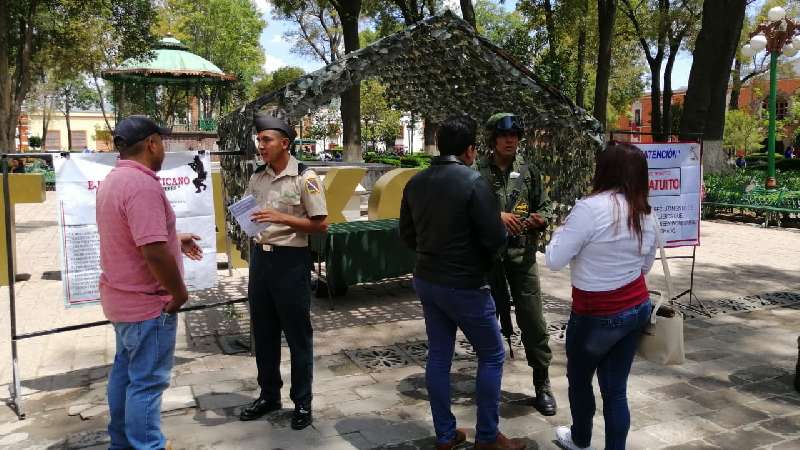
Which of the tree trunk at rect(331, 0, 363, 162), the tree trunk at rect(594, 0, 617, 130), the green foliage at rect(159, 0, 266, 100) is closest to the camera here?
the tree trunk at rect(331, 0, 363, 162)

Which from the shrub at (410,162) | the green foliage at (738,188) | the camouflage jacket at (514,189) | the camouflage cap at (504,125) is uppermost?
the shrub at (410,162)

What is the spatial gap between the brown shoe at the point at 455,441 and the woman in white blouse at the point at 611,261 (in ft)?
2.88

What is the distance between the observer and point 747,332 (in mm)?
6125

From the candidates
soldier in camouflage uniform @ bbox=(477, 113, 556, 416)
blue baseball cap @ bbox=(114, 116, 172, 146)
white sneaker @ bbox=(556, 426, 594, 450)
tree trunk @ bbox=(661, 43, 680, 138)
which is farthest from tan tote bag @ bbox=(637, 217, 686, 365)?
tree trunk @ bbox=(661, 43, 680, 138)

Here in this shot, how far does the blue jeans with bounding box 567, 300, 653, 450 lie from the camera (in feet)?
9.85

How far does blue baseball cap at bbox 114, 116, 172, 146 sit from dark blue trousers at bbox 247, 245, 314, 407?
1076 millimetres

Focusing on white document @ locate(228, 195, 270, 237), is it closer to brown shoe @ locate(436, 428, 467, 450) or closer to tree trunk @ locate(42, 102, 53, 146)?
brown shoe @ locate(436, 428, 467, 450)

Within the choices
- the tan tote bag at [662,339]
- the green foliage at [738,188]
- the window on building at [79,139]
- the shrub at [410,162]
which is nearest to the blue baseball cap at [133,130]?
the tan tote bag at [662,339]

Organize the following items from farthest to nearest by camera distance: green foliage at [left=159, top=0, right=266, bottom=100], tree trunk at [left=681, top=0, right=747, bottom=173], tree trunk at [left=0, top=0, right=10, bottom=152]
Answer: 1. green foliage at [left=159, top=0, right=266, bottom=100]
2. tree trunk at [left=681, top=0, right=747, bottom=173]
3. tree trunk at [left=0, top=0, right=10, bottom=152]

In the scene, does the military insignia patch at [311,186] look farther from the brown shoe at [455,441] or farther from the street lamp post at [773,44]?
the street lamp post at [773,44]

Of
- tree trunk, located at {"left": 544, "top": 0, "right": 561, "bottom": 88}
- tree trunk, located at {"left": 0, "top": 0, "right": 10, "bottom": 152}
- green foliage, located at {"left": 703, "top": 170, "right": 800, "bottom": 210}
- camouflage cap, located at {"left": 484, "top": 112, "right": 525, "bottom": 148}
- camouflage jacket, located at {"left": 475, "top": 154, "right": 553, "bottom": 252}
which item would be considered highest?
tree trunk, located at {"left": 544, "top": 0, "right": 561, "bottom": 88}

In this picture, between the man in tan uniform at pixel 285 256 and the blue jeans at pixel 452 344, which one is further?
the man in tan uniform at pixel 285 256

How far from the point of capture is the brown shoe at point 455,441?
11.6ft

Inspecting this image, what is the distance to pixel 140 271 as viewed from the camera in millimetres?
3006
